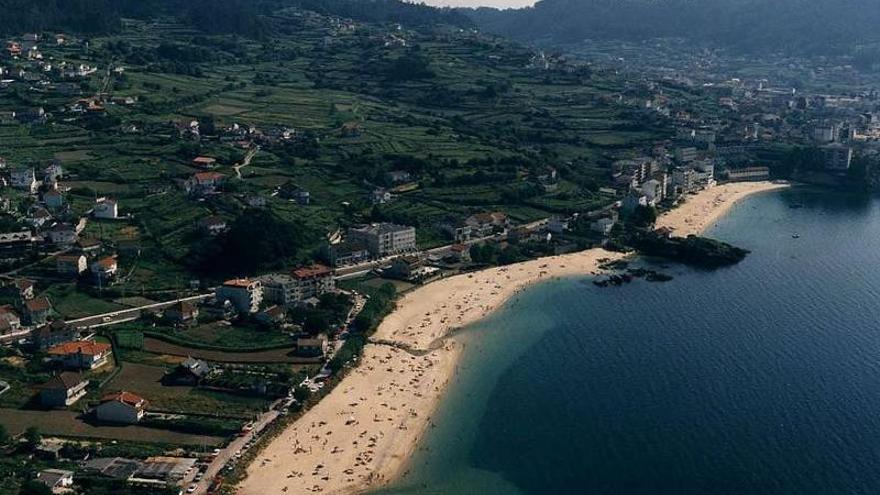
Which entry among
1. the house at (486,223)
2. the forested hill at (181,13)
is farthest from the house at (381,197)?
the forested hill at (181,13)

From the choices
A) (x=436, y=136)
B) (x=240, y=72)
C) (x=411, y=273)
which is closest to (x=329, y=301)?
(x=411, y=273)

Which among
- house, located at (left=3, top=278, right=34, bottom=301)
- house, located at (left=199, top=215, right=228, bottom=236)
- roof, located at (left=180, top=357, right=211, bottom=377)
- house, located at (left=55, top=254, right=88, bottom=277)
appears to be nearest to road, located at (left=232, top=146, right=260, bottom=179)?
house, located at (left=199, top=215, right=228, bottom=236)

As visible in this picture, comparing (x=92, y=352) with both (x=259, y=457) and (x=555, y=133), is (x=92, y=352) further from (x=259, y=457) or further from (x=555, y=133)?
(x=555, y=133)

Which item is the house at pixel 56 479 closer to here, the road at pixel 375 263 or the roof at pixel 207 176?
the road at pixel 375 263

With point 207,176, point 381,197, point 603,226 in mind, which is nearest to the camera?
point 207,176

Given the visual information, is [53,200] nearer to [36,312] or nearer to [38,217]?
[38,217]

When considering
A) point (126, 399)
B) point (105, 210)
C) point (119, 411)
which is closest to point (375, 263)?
point (105, 210)
